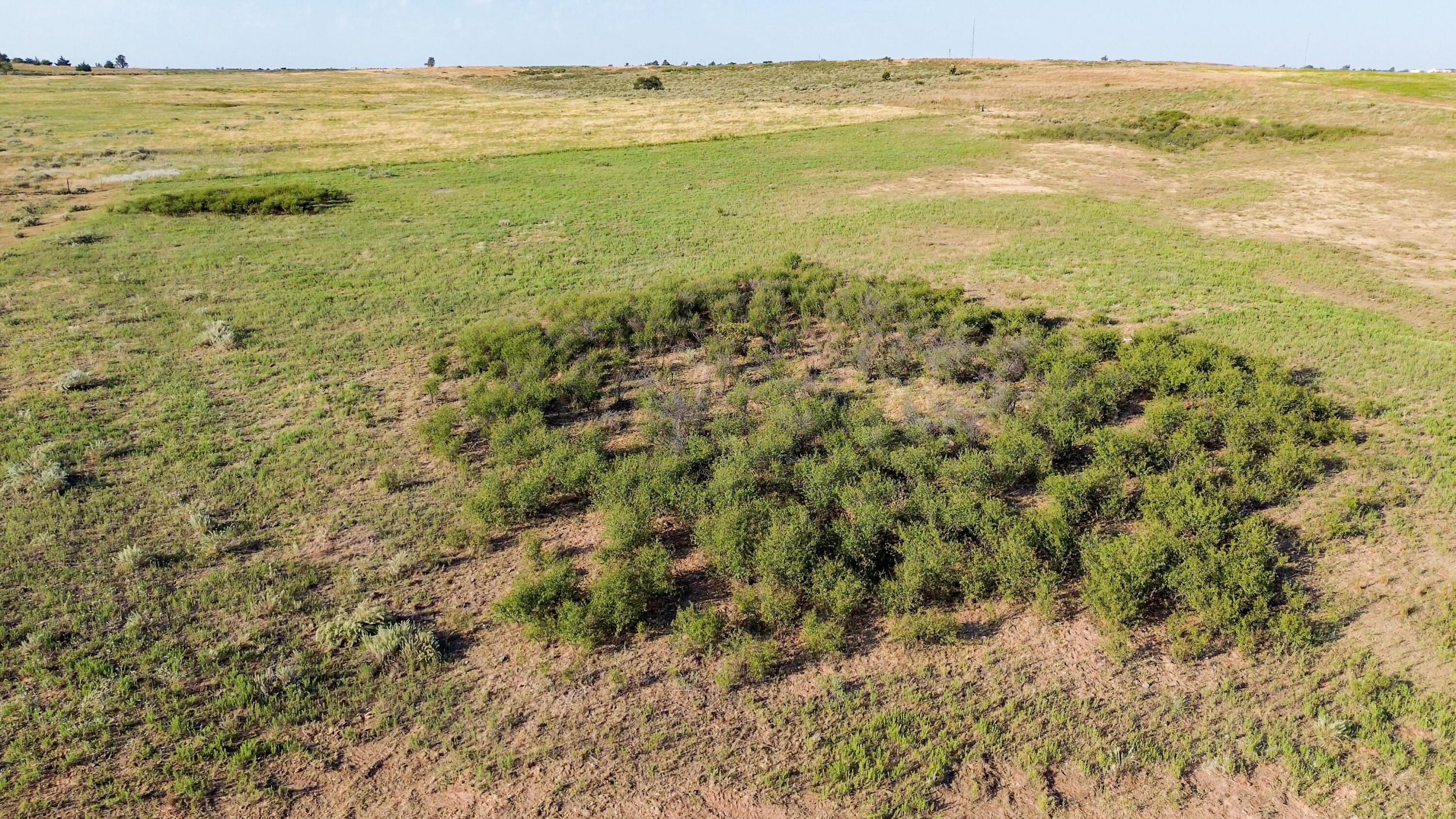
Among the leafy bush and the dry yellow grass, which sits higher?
the dry yellow grass

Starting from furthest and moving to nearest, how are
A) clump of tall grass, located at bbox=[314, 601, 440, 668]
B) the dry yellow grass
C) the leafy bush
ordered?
the dry yellow grass, the leafy bush, clump of tall grass, located at bbox=[314, 601, 440, 668]

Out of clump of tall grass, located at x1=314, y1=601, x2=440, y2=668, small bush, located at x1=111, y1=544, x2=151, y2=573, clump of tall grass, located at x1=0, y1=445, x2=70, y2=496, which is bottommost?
clump of tall grass, located at x1=314, y1=601, x2=440, y2=668

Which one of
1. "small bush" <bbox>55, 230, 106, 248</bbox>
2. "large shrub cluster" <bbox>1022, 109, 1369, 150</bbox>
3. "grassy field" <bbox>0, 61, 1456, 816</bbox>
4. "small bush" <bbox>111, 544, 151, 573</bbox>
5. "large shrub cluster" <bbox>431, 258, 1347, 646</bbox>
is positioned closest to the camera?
"grassy field" <bbox>0, 61, 1456, 816</bbox>

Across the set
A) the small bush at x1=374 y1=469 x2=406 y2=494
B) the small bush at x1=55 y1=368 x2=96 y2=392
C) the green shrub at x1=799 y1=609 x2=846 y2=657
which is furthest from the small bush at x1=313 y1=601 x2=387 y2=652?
the small bush at x1=55 y1=368 x2=96 y2=392

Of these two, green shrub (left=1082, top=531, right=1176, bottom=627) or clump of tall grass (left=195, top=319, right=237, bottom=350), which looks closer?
green shrub (left=1082, top=531, right=1176, bottom=627)

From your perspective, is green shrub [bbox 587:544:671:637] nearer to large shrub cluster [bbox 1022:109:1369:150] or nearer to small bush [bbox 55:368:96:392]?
small bush [bbox 55:368:96:392]

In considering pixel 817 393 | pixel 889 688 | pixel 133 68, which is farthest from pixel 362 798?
pixel 133 68

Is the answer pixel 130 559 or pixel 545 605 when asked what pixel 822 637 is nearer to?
pixel 545 605
